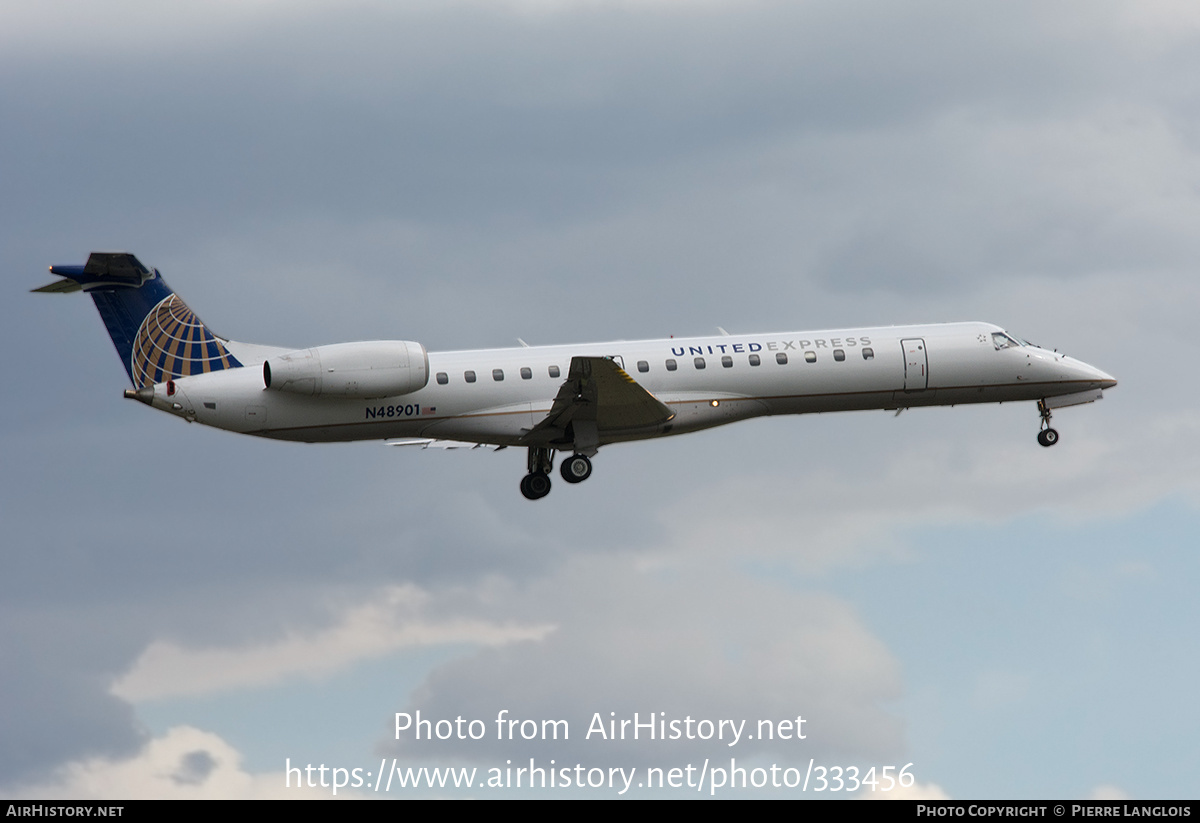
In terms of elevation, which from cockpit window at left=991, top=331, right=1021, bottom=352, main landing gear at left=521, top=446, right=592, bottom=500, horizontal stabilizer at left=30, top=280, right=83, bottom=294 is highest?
cockpit window at left=991, top=331, right=1021, bottom=352

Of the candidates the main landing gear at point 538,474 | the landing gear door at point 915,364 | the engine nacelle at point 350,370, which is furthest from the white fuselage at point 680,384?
the main landing gear at point 538,474

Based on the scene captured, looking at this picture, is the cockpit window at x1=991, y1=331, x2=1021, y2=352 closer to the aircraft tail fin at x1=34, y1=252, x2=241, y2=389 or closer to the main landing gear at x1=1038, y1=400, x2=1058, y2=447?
the main landing gear at x1=1038, y1=400, x2=1058, y2=447

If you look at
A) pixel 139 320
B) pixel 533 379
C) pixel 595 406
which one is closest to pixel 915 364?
pixel 595 406

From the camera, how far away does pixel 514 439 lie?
39.2 meters

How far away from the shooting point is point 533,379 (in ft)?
128

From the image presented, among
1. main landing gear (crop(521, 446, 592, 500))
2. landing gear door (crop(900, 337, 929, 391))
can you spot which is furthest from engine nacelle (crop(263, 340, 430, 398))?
landing gear door (crop(900, 337, 929, 391))

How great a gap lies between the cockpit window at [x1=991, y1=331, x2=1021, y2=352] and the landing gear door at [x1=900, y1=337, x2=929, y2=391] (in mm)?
2094

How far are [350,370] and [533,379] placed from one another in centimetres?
433

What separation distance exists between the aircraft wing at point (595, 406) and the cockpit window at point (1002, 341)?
29.5ft

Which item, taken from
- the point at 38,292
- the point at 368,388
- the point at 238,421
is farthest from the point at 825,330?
the point at 38,292

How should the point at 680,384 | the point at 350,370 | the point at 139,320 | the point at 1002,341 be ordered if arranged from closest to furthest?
the point at 350,370 < the point at 139,320 < the point at 680,384 < the point at 1002,341

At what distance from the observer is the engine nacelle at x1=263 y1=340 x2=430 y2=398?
1463 inches

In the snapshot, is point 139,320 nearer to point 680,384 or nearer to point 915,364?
point 680,384

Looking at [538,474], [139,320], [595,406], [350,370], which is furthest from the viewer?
[538,474]
